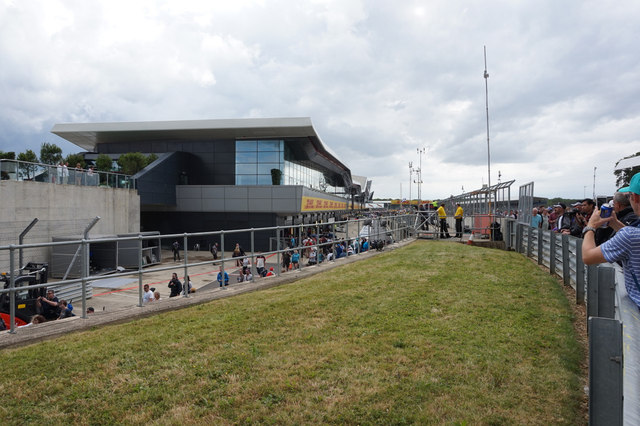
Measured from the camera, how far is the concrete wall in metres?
17.3

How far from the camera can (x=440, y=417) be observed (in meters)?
3.02

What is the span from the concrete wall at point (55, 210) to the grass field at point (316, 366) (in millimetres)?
13304

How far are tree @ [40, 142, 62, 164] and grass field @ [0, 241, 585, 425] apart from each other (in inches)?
1176

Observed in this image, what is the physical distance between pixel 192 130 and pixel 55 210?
1545 centimetres

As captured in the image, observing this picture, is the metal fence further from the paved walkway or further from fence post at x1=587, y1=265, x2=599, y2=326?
the paved walkway

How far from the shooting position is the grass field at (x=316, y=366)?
10.3 feet

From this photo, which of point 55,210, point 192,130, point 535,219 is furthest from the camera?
point 192,130

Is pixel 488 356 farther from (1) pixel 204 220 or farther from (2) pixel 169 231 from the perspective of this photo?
(2) pixel 169 231

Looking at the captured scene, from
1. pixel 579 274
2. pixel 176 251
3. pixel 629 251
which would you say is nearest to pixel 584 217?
pixel 579 274

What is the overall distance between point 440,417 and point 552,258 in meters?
7.83

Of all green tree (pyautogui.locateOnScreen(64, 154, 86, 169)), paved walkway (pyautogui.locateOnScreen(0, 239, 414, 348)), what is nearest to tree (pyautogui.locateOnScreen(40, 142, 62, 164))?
green tree (pyautogui.locateOnScreen(64, 154, 86, 169))

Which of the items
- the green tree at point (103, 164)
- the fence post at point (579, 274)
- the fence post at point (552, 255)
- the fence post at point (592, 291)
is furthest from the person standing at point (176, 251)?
the green tree at point (103, 164)

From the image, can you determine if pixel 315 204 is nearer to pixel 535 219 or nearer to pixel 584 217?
pixel 535 219

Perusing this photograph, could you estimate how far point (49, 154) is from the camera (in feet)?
95.5
